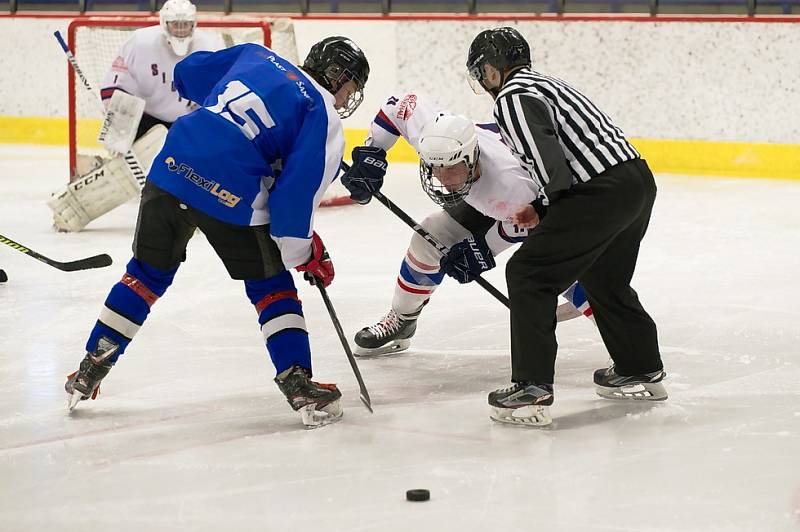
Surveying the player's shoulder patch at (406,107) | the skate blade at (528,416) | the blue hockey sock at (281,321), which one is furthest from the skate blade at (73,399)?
the player's shoulder patch at (406,107)

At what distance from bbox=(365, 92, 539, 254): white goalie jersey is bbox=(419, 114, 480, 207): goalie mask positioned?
119mm

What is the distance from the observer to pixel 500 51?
8.41ft

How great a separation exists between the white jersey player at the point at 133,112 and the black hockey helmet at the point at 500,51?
290 cm

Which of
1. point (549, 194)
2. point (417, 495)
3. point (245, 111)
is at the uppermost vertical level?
point (245, 111)

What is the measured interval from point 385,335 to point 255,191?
33.9 inches

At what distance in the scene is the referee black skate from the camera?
246cm

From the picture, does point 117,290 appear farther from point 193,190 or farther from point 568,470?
point 568,470

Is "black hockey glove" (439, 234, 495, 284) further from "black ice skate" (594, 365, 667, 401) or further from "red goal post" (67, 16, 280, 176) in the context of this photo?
"red goal post" (67, 16, 280, 176)

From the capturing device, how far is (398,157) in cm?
751

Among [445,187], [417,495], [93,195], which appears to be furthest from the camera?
[93,195]

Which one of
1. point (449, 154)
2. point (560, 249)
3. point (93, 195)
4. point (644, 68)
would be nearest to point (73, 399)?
point (449, 154)

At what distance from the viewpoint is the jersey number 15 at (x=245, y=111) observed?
244 centimetres

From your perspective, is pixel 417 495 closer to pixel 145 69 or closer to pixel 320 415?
pixel 320 415

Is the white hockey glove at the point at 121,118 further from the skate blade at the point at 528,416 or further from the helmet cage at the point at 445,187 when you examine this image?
the skate blade at the point at 528,416
